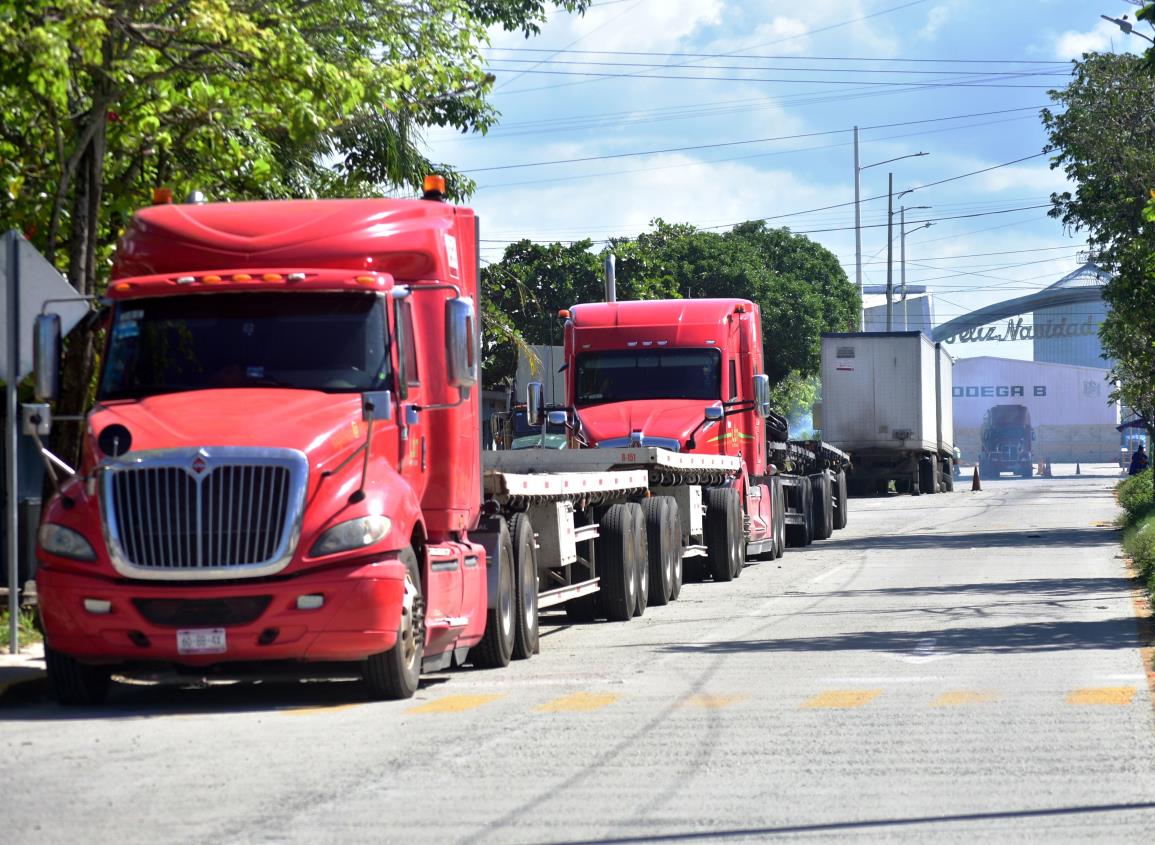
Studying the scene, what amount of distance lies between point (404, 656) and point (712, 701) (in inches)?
73.7

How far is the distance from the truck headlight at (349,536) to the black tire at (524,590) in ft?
10.7

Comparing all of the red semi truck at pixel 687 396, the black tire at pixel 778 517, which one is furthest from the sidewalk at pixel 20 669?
the black tire at pixel 778 517

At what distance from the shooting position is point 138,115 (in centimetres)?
1596

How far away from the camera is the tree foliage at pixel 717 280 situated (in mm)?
58594

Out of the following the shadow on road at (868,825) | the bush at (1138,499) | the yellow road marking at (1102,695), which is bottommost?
the bush at (1138,499)

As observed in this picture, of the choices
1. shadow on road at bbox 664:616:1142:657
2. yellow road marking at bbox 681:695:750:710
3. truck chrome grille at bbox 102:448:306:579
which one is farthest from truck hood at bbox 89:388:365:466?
shadow on road at bbox 664:616:1142:657

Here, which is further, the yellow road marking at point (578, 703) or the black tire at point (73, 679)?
the black tire at point (73, 679)

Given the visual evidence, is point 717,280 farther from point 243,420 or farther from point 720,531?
point 243,420

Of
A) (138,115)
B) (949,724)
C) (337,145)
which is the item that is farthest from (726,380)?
(949,724)

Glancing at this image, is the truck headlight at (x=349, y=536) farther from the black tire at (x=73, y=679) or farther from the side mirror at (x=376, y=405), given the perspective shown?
the black tire at (x=73, y=679)

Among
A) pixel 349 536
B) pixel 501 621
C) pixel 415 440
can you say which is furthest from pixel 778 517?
pixel 349 536

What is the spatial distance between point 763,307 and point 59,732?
68157 mm

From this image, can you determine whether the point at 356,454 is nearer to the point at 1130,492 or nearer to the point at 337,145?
the point at 337,145

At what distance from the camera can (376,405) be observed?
11586 mm
